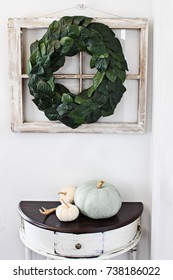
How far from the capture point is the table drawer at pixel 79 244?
1.63m

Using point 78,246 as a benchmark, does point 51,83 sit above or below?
above

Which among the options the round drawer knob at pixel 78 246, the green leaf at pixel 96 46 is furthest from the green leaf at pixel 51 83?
the round drawer knob at pixel 78 246

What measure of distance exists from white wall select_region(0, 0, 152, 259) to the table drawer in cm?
30

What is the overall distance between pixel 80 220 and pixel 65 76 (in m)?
0.62

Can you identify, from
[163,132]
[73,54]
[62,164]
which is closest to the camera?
[163,132]

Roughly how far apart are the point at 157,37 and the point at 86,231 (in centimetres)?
83

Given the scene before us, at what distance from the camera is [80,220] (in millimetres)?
1696

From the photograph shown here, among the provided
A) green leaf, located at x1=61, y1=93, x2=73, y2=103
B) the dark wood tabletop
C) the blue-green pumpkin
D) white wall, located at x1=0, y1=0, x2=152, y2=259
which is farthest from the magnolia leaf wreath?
the dark wood tabletop

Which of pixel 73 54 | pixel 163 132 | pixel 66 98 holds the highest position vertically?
pixel 73 54

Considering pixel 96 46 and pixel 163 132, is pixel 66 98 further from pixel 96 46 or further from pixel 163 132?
pixel 163 132

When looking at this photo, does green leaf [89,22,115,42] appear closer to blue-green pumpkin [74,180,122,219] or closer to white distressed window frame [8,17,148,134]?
white distressed window frame [8,17,148,134]

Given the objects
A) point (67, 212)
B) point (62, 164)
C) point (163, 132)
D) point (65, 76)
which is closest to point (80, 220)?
point (67, 212)

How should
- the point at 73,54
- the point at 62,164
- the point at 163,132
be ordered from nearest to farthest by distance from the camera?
the point at 163,132 < the point at 73,54 < the point at 62,164
